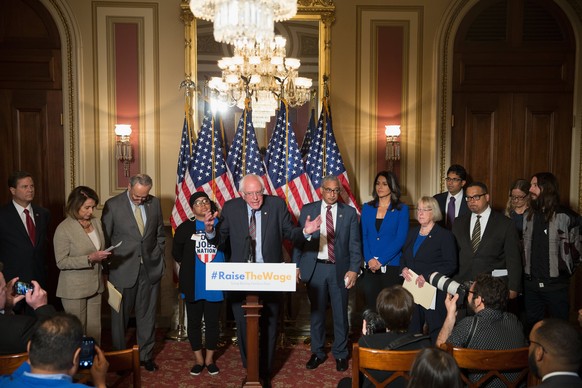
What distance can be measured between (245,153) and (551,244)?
2.89 m

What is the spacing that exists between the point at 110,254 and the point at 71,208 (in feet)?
1.55

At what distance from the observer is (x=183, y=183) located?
5.83 m

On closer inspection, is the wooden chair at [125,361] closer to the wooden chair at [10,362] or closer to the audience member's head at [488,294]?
the wooden chair at [10,362]

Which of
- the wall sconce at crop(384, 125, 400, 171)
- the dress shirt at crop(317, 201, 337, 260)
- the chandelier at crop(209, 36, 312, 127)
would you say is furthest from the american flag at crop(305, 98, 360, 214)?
the dress shirt at crop(317, 201, 337, 260)

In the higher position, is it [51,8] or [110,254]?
[51,8]

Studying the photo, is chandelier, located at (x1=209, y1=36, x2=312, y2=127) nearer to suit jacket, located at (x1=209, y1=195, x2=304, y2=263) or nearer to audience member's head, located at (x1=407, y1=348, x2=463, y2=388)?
suit jacket, located at (x1=209, y1=195, x2=304, y2=263)

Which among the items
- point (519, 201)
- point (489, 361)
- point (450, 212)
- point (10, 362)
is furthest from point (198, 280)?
point (519, 201)

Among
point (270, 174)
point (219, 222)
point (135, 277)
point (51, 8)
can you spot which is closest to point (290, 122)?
point (270, 174)

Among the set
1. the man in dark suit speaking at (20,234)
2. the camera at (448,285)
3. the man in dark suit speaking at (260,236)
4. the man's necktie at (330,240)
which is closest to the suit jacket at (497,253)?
the camera at (448,285)

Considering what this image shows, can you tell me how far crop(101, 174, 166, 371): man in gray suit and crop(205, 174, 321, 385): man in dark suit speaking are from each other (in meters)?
0.66

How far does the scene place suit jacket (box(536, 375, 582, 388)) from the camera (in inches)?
88.1

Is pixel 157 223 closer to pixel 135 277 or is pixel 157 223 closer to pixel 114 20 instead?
pixel 135 277

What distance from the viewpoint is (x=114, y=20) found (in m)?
6.18

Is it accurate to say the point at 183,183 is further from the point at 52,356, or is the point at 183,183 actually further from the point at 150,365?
the point at 52,356
